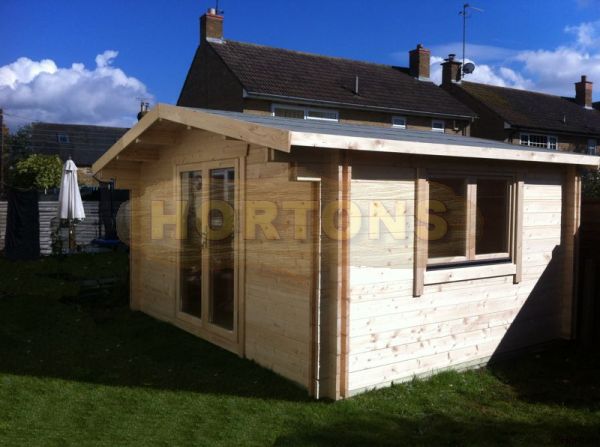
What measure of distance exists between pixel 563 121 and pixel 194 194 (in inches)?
1062

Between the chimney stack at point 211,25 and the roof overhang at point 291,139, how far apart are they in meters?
14.2

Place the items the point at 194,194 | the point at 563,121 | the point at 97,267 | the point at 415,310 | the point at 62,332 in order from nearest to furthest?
the point at 415,310 < the point at 194,194 < the point at 62,332 < the point at 97,267 < the point at 563,121

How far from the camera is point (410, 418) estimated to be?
4371mm

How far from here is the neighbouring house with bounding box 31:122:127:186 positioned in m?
34.6

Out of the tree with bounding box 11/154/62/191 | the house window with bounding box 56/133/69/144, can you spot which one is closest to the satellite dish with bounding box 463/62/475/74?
the tree with bounding box 11/154/62/191

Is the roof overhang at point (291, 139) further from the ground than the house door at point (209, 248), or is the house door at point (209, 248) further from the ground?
the roof overhang at point (291, 139)

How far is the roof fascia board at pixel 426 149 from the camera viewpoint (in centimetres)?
413

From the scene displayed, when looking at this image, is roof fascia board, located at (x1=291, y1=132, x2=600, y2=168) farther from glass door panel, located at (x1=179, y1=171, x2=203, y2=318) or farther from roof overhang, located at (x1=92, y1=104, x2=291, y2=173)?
glass door panel, located at (x1=179, y1=171, x2=203, y2=318)

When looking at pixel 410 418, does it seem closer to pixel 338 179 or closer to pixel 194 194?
pixel 338 179

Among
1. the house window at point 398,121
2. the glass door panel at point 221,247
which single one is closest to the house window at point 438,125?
the house window at point 398,121

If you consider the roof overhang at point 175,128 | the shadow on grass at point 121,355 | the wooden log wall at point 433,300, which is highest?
the roof overhang at point 175,128

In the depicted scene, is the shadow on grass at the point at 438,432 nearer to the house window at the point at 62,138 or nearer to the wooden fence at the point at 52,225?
the wooden fence at the point at 52,225

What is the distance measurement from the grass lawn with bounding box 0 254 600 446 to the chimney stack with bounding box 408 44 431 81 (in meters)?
20.2

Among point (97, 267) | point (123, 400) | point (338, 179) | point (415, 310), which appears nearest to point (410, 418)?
point (415, 310)
